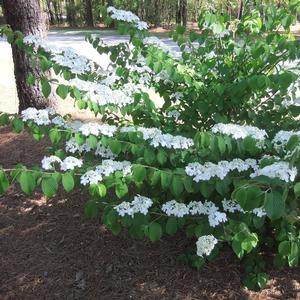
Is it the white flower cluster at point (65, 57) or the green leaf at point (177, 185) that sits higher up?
the white flower cluster at point (65, 57)

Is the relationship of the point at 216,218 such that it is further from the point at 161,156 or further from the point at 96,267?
the point at 96,267

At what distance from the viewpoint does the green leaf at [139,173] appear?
206cm

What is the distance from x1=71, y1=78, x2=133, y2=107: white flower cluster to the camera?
2.37m

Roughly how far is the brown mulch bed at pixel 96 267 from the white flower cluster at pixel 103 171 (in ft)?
3.67

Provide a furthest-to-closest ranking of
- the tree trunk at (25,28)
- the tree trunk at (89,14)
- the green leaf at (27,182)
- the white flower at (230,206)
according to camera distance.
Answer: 1. the tree trunk at (89,14)
2. the tree trunk at (25,28)
3. the white flower at (230,206)
4. the green leaf at (27,182)

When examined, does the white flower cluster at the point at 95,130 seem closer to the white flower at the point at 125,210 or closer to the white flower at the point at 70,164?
the white flower at the point at 70,164

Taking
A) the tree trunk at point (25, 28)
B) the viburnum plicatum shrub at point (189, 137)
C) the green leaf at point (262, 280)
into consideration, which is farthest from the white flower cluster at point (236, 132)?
the tree trunk at point (25, 28)

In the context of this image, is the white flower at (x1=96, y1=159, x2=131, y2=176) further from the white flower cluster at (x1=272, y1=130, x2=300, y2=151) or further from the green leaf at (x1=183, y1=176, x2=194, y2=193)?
the white flower cluster at (x1=272, y1=130, x2=300, y2=151)

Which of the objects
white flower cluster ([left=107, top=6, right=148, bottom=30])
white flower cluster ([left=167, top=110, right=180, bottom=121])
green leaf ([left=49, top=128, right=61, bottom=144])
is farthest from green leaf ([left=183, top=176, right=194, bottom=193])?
white flower cluster ([left=107, top=6, right=148, bottom=30])

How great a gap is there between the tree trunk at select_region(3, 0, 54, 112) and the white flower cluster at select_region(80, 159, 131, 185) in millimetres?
3584

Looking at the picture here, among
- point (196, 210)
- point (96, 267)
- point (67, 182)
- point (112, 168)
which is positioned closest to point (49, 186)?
point (67, 182)

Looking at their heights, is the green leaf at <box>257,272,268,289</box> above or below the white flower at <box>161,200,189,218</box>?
below

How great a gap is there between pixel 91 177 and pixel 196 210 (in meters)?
0.69

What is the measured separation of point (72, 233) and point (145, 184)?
1.10 m
